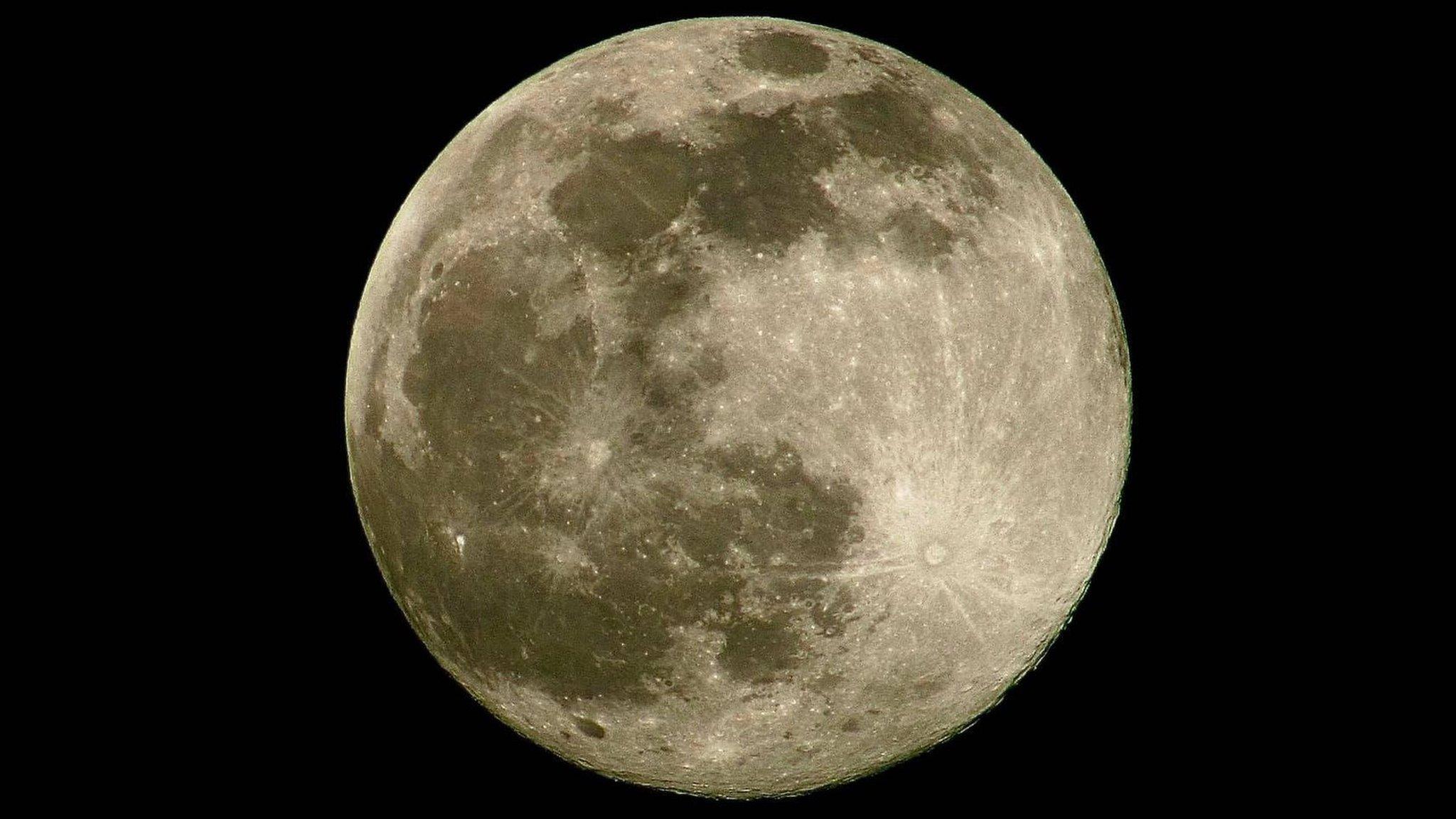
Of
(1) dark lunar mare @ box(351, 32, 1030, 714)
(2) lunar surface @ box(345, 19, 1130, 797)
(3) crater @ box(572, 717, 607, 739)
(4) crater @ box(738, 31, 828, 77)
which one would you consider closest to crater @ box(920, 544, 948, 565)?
(2) lunar surface @ box(345, 19, 1130, 797)

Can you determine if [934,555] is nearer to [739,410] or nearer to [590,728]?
[739,410]

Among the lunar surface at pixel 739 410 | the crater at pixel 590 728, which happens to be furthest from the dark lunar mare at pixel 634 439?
the crater at pixel 590 728

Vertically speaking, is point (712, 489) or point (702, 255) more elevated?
point (702, 255)

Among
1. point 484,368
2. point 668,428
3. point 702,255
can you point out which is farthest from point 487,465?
point 702,255

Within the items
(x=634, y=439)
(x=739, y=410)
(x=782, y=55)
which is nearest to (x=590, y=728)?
(x=634, y=439)

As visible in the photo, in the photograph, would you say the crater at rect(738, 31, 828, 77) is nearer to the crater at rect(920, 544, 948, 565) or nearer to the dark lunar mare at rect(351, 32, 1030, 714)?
the dark lunar mare at rect(351, 32, 1030, 714)

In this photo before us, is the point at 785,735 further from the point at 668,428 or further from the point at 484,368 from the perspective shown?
the point at 484,368

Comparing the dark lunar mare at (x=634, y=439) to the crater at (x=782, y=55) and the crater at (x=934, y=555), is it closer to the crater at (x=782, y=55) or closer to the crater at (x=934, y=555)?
the crater at (x=782, y=55)
